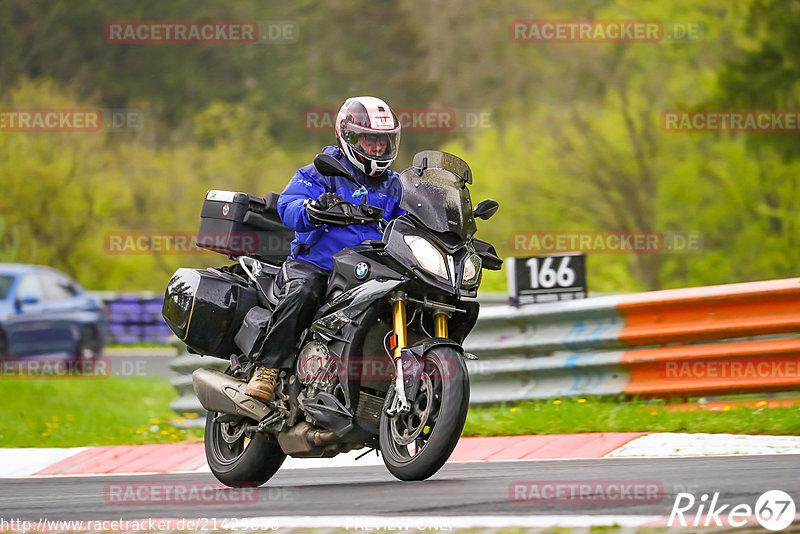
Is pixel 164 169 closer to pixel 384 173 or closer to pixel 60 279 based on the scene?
pixel 60 279

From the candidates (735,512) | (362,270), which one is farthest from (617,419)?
(735,512)

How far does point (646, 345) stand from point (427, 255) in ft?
11.3

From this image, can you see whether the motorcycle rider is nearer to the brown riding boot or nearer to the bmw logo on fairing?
the brown riding boot

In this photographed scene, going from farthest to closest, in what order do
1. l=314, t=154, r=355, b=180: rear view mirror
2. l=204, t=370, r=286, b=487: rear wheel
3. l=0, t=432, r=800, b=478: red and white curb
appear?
l=0, t=432, r=800, b=478: red and white curb
l=204, t=370, r=286, b=487: rear wheel
l=314, t=154, r=355, b=180: rear view mirror

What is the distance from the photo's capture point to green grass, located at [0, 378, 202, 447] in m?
10.8

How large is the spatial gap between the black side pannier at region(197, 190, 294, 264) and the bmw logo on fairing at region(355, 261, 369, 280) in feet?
4.45

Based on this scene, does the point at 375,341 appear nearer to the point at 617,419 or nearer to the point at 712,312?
the point at 617,419

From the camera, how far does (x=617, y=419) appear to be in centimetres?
877

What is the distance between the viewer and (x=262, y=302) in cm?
780

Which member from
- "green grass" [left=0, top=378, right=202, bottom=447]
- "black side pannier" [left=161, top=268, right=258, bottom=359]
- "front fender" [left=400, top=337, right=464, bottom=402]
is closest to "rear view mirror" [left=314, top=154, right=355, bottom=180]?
"front fender" [left=400, top=337, right=464, bottom=402]

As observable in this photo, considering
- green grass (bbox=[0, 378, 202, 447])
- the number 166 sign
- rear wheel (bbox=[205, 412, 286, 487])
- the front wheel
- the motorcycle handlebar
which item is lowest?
green grass (bbox=[0, 378, 202, 447])

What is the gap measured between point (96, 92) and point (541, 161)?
66.2 ft

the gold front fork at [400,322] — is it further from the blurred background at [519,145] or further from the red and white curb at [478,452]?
the blurred background at [519,145]

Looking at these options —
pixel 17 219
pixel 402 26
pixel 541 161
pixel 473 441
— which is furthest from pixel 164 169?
pixel 473 441
